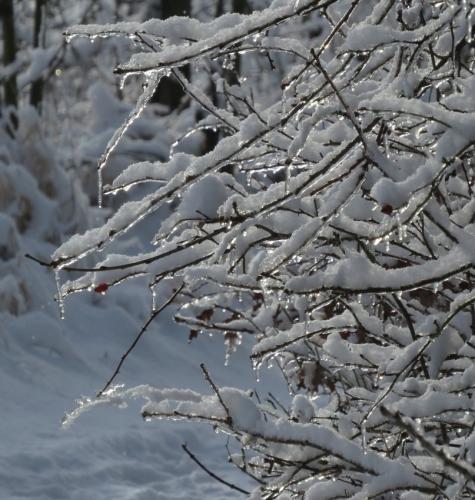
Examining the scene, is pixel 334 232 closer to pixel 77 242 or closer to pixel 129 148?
pixel 77 242

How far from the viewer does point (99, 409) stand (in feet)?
22.2

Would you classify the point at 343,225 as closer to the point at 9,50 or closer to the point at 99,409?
the point at 99,409

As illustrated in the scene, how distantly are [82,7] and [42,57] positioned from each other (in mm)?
5165

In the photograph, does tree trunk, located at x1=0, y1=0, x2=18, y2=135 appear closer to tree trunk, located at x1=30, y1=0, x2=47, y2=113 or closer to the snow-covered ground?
tree trunk, located at x1=30, y1=0, x2=47, y2=113

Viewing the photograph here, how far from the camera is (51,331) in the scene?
7.55 m

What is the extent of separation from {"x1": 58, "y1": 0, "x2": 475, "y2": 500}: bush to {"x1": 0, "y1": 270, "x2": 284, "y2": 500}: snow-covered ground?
2.58 metres

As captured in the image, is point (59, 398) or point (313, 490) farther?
point (59, 398)

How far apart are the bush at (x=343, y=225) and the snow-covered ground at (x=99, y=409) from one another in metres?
2.58

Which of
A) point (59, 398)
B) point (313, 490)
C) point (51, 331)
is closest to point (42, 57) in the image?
point (51, 331)

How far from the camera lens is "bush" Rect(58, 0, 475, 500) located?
1875 mm

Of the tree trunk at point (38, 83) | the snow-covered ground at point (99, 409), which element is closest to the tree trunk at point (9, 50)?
the tree trunk at point (38, 83)

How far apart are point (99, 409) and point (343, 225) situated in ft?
15.9

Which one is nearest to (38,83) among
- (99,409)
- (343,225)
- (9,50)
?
(9,50)

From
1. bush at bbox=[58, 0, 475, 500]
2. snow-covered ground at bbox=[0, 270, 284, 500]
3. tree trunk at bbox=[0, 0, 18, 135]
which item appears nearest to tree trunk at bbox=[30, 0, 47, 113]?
tree trunk at bbox=[0, 0, 18, 135]
